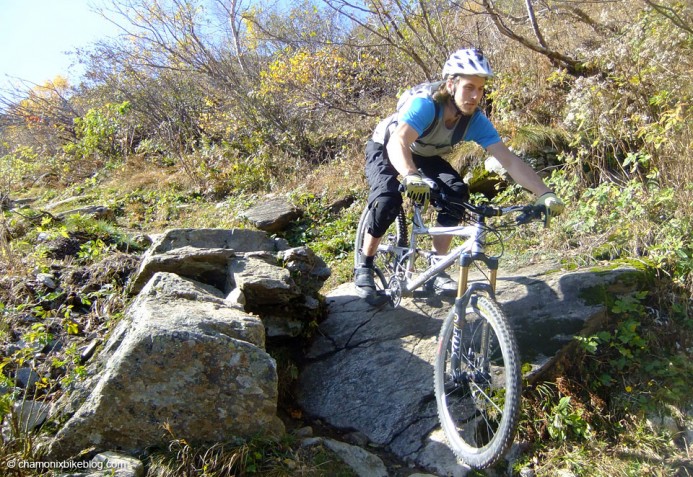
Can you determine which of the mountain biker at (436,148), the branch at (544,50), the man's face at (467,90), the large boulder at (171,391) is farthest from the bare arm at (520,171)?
the branch at (544,50)

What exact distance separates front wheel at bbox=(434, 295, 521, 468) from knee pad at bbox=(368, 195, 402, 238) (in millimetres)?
1102

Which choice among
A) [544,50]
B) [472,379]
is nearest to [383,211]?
[472,379]

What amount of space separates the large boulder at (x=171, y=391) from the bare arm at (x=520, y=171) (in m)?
2.01

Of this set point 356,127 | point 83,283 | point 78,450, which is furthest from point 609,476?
point 356,127

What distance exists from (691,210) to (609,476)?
2355 millimetres

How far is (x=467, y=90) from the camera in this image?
137 inches

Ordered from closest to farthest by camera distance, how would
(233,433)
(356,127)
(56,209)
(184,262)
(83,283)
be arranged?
(233,433)
(184,262)
(83,283)
(356,127)
(56,209)

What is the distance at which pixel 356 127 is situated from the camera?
902 cm

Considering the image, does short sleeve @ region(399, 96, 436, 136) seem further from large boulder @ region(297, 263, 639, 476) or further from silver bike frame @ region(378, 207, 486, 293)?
large boulder @ region(297, 263, 639, 476)

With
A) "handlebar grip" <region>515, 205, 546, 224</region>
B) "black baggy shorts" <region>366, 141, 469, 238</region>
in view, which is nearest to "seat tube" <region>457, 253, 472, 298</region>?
"handlebar grip" <region>515, 205, 546, 224</region>

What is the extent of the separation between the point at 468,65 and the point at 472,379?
6.40ft

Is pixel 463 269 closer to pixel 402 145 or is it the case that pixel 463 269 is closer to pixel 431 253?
pixel 431 253

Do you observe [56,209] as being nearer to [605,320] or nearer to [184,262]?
[184,262]

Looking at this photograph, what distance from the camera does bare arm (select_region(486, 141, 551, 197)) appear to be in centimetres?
349
